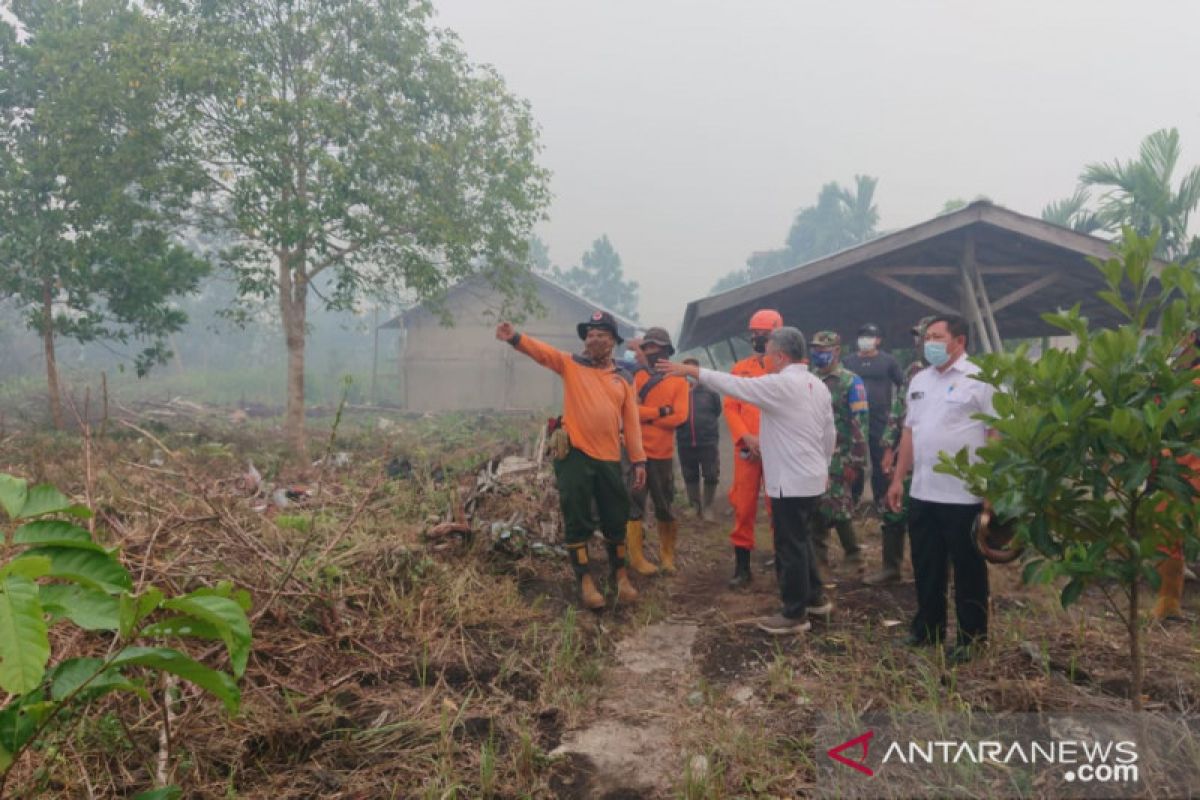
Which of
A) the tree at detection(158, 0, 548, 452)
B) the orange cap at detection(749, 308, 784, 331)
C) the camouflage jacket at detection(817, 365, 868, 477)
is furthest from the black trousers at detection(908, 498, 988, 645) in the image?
the tree at detection(158, 0, 548, 452)

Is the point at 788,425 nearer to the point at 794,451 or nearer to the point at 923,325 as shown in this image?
the point at 794,451

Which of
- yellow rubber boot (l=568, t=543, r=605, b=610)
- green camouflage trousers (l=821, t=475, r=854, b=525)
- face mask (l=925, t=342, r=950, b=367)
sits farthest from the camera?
green camouflage trousers (l=821, t=475, r=854, b=525)

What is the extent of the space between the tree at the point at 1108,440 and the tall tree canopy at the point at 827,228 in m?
41.7

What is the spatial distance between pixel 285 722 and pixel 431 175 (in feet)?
31.9

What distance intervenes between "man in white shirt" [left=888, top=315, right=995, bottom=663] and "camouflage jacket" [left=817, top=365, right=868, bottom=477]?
1.52 meters

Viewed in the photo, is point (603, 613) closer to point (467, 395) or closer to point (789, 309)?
point (789, 309)

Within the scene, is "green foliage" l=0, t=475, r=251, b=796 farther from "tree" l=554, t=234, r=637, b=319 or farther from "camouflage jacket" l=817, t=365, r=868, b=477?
"tree" l=554, t=234, r=637, b=319

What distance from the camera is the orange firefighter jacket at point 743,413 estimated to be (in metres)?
5.19

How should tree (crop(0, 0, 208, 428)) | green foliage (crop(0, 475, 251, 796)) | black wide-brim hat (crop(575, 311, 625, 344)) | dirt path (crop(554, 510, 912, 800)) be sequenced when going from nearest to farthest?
green foliage (crop(0, 475, 251, 796)) < dirt path (crop(554, 510, 912, 800)) < black wide-brim hat (crop(575, 311, 625, 344)) < tree (crop(0, 0, 208, 428))

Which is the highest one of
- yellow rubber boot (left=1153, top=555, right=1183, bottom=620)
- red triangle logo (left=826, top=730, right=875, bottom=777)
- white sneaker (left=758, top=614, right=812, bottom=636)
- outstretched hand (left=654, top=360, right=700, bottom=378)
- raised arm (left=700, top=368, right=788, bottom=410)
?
outstretched hand (left=654, top=360, right=700, bottom=378)

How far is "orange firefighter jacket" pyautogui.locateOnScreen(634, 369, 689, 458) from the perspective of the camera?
5660mm

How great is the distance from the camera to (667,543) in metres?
5.52

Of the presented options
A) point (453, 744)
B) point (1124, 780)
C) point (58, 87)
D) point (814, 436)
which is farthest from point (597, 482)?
point (58, 87)

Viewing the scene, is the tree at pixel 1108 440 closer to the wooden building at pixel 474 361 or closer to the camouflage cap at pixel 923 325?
the camouflage cap at pixel 923 325
